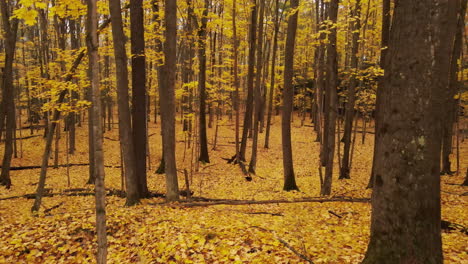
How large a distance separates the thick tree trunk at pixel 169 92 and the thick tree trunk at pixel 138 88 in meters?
1.01

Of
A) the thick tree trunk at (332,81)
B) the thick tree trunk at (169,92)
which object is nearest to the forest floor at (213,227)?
the thick tree trunk at (169,92)

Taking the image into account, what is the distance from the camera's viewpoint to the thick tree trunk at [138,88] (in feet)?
31.0

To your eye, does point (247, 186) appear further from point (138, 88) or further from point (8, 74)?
point (8, 74)

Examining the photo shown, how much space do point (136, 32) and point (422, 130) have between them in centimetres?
922

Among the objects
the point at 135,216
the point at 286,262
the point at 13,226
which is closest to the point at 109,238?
the point at 135,216

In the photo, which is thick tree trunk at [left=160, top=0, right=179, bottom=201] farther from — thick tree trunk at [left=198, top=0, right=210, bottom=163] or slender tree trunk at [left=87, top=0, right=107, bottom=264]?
thick tree trunk at [left=198, top=0, right=210, bottom=163]

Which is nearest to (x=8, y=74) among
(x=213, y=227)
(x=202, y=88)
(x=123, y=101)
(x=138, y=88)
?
(x=138, y=88)

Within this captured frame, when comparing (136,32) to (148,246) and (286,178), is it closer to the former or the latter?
(148,246)

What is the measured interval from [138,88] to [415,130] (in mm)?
8706

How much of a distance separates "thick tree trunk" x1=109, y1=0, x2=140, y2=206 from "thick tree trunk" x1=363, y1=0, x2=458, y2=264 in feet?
24.9

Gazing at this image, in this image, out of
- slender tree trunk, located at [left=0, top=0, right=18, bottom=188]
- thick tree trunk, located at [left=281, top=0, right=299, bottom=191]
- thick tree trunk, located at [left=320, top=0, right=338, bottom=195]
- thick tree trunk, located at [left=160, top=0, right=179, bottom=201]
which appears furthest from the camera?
slender tree trunk, located at [left=0, top=0, right=18, bottom=188]

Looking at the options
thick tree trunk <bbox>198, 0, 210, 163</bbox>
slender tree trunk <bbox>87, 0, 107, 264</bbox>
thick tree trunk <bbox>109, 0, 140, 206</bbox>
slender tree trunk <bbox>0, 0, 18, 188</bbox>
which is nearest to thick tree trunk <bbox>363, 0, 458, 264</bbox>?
slender tree trunk <bbox>87, 0, 107, 264</bbox>

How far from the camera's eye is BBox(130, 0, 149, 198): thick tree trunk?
372 inches

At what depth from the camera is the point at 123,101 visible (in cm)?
884
